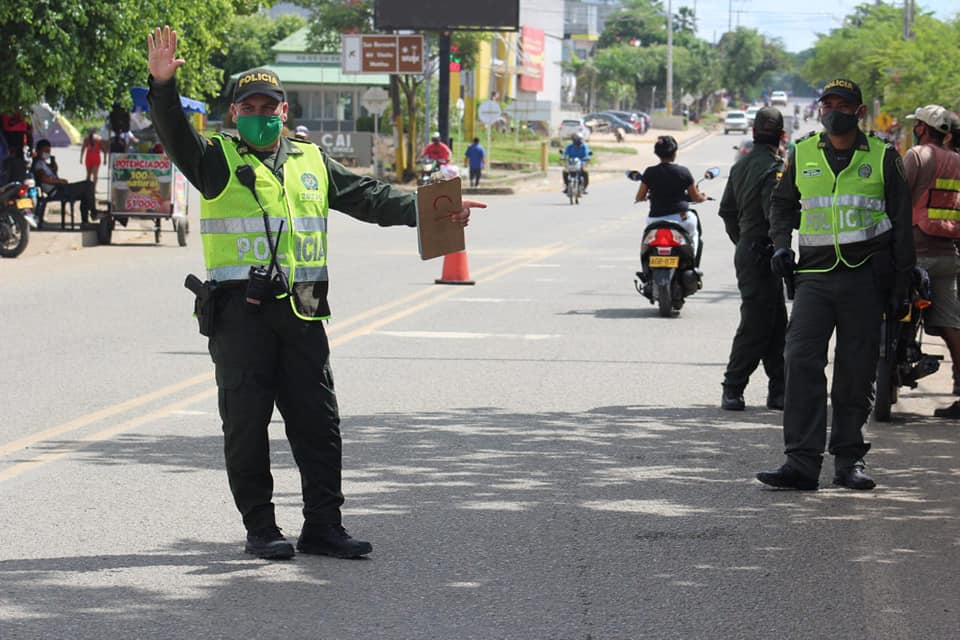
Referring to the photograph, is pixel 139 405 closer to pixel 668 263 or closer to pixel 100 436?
pixel 100 436

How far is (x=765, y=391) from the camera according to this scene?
11836 millimetres

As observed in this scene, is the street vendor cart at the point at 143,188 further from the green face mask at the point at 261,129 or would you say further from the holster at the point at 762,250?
the green face mask at the point at 261,129

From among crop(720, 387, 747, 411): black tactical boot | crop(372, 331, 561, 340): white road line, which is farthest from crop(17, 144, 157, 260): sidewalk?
crop(720, 387, 747, 411): black tactical boot

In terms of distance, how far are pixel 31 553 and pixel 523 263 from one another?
17.0m

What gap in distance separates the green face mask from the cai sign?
89.5 metres

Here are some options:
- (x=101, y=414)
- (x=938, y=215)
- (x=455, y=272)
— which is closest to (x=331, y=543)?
(x=101, y=414)

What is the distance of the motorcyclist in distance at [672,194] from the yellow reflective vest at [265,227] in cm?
914

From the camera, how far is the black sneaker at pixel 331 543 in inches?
259

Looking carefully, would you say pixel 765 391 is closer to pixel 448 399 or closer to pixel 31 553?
pixel 448 399

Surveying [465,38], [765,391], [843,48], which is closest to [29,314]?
[765,391]

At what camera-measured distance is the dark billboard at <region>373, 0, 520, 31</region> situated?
4806cm

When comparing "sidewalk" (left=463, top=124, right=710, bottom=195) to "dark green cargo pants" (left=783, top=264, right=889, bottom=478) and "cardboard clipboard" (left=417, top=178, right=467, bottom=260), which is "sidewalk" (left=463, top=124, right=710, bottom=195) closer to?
"dark green cargo pants" (left=783, top=264, right=889, bottom=478)

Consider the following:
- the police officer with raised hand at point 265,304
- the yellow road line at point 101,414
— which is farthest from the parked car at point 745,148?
the police officer with raised hand at point 265,304

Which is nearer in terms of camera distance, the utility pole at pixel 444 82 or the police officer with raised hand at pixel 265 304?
the police officer with raised hand at pixel 265 304
